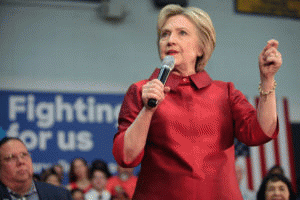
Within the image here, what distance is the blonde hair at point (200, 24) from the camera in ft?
5.60

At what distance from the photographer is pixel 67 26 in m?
7.24

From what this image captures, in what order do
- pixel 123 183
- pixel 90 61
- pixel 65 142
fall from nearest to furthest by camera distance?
pixel 123 183
pixel 65 142
pixel 90 61

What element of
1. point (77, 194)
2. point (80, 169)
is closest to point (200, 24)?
point (77, 194)

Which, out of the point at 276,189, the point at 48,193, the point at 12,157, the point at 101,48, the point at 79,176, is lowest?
the point at 79,176

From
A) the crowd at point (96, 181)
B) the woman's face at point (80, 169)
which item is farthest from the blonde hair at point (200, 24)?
the woman's face at point (80, 169)

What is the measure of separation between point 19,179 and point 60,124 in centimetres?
362

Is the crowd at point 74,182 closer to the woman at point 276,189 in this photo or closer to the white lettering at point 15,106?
the woman at point 276,189

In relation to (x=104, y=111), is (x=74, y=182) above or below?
below

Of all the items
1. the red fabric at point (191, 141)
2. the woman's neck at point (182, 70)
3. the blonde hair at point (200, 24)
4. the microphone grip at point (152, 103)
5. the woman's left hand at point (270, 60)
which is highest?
the blonde hair at point (200, 24)

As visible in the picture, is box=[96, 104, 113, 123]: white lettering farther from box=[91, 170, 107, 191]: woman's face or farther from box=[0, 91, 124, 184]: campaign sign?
box=[91, 170, 107, 191]: woman's face

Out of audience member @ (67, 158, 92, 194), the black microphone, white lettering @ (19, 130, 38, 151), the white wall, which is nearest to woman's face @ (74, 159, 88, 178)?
audience member @ (67, 158, 92, 194)

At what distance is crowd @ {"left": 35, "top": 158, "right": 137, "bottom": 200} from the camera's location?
192 inches

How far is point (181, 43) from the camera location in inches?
65.6

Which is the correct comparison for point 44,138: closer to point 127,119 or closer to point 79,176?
point 79,176
